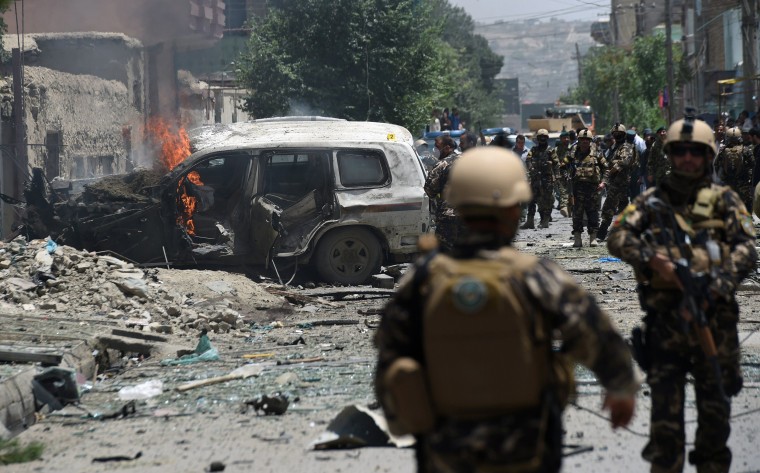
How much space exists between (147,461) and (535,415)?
3.34m

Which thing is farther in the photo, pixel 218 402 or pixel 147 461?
pixel 218 402

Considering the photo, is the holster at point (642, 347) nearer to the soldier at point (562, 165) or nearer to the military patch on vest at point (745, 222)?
the military patch on vest at point (745, 222)

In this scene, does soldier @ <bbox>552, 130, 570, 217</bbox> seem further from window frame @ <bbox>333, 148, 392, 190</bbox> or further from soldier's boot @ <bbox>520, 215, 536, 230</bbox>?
window frame @ <bbox>333, 148, 392, 190</bbox>

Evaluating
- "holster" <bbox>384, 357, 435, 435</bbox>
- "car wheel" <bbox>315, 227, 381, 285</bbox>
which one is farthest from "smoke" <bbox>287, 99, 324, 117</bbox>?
"holster" <bbox>384, 357, 435, 435</bbox>

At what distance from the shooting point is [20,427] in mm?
7270

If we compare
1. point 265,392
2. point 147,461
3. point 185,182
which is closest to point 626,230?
point 147,461

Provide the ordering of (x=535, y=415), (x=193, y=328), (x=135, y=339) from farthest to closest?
1. (x=193, y=328)
2. (x=135, y=339)
3. (x=535, y=415)

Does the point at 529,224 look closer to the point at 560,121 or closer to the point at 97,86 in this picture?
the point at 97,86

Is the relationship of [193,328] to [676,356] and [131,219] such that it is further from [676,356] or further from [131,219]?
[676,356]

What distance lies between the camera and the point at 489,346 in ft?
10.3

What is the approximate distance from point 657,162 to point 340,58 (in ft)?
41.7

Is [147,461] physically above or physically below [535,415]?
below

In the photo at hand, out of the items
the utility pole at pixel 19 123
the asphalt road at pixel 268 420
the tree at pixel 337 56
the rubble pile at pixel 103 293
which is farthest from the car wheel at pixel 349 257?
the tree at pixel 337 56

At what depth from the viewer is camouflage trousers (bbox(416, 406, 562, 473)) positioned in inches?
126
